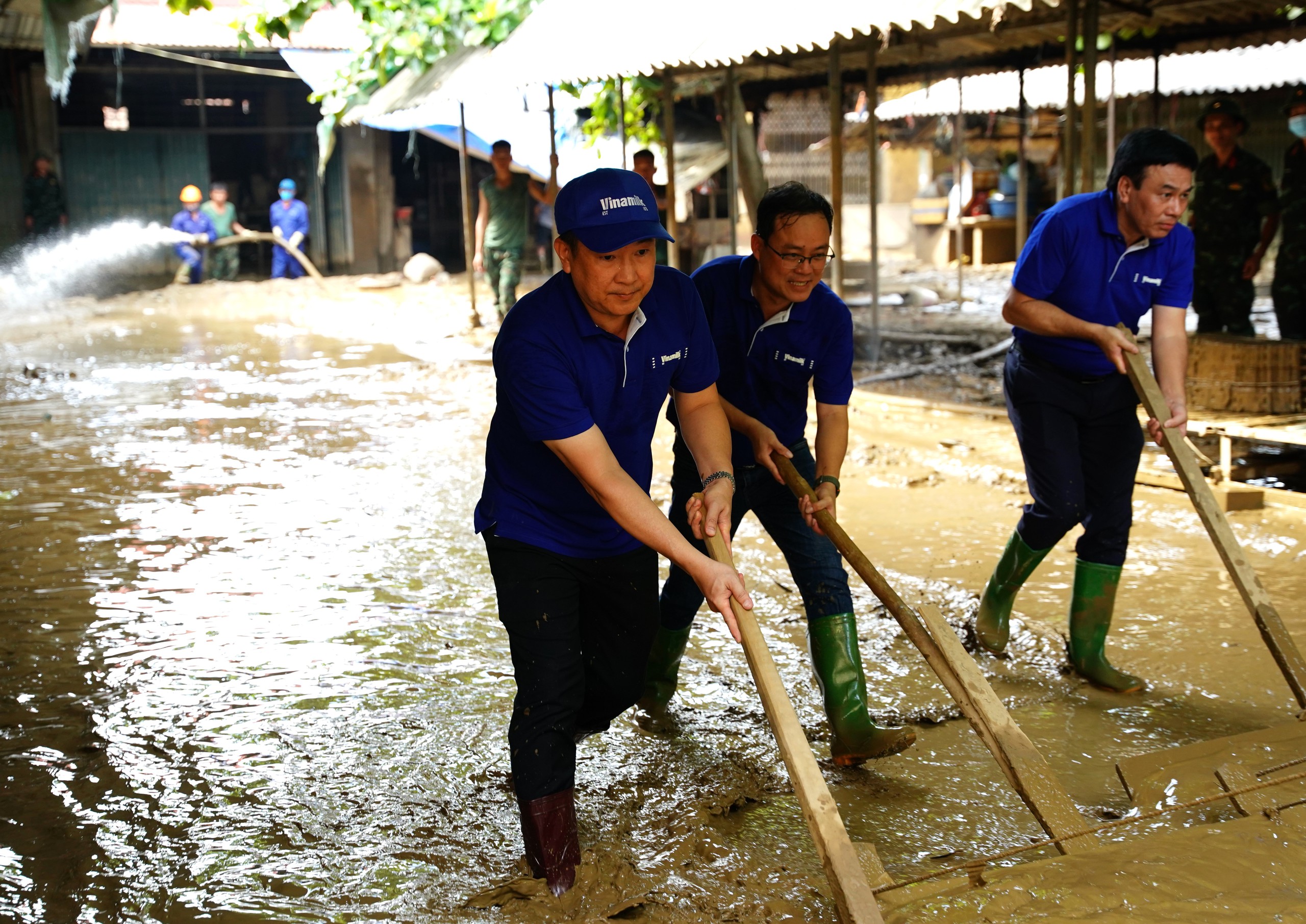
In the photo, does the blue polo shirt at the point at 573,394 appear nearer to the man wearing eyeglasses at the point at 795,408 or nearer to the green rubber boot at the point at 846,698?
the man wearing eyeglasses at the point at 795,408

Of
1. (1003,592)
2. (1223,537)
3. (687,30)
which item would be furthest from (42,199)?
(1223,537)

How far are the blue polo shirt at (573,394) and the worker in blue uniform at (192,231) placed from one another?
18.4 meters

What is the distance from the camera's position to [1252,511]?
5984 millimetres

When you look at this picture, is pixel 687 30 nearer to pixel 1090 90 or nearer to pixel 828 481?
pixel 1090 90

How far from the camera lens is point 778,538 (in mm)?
3664

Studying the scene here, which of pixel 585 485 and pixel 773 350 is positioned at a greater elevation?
pixel 773 350

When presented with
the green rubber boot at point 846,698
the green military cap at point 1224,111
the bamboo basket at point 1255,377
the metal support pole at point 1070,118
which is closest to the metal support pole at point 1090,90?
the metal support pole at point 1070,118

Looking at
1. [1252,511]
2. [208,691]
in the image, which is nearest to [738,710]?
[208,691]

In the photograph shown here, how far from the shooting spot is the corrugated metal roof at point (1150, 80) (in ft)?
48.4

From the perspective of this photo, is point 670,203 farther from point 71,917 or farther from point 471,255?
point 71,917

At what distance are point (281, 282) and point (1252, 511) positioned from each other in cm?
1646

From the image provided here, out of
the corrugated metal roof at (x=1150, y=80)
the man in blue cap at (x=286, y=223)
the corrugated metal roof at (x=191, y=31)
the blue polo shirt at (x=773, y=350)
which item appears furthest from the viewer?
the man in blue cap at (x=286, y=223)

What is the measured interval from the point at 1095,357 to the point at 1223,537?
74 cm

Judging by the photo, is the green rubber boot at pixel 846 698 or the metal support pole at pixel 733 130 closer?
the green rubber boot at pixel 846 698
